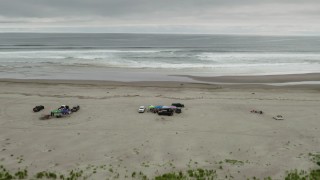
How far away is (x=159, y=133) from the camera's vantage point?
974 inches

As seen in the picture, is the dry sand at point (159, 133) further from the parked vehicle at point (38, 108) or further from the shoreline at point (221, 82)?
the shoreline at point (221, 82)

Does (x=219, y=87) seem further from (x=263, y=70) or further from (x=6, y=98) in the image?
(x=6, y=98)

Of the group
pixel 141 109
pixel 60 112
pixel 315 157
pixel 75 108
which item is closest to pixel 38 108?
pixel 60 112

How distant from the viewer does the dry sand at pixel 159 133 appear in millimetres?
19062

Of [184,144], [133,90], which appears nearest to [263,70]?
[133,90]

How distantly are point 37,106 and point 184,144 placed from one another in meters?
18.2

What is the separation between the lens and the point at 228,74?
56.2 m

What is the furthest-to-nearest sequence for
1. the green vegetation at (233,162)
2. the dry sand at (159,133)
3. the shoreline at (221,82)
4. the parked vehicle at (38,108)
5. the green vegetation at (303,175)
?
the shoreline at (221,82) < the parked vehicle at (38,108) < the green vegetation at (233,162) < the dry sand at (159,133) < the green vegetation at (303,175)

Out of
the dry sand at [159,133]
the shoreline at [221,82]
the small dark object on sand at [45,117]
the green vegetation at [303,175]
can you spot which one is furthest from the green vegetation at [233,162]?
the shoreline at [221,82]

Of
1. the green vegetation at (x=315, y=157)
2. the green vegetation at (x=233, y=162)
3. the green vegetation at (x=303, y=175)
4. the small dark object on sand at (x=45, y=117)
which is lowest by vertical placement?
the green vegetation at (x=303, y=175)

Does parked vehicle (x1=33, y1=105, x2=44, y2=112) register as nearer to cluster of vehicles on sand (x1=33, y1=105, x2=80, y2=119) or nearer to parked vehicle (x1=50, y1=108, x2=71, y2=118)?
cluster of vehicles on sand (x1=33, y1=105, x2=80, y2=119)

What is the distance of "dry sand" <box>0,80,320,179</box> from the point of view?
19.1m

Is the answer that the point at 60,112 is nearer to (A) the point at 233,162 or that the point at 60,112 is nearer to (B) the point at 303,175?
(A) the point at 233,162

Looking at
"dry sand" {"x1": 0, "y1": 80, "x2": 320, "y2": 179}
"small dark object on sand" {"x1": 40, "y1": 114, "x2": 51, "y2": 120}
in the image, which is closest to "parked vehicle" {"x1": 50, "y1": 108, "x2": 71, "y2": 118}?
"small dark object on sand" {"x1": 40, "y1": 114, "x2": 51, "y2": 120}
